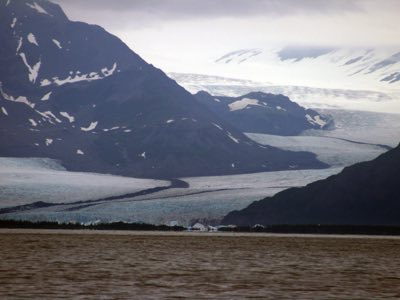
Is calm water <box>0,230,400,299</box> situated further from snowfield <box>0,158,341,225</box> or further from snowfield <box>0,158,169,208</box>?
snowfield <box>0,158,169,208</box>

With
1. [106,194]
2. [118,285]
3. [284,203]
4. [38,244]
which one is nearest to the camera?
[118,285]

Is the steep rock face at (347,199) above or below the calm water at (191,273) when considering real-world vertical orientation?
above

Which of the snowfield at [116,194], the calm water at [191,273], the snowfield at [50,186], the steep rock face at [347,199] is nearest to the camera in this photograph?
the calm water at [191,273]

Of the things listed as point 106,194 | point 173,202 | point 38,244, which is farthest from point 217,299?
point 106,194

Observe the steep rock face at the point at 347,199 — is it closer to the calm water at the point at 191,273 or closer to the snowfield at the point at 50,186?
the snowfield at the point at 50,186

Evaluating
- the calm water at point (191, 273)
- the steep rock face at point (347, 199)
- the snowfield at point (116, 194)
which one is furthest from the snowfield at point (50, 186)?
the calm water at point (191, 273)

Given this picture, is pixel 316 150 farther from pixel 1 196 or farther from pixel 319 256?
pixel 319 256
